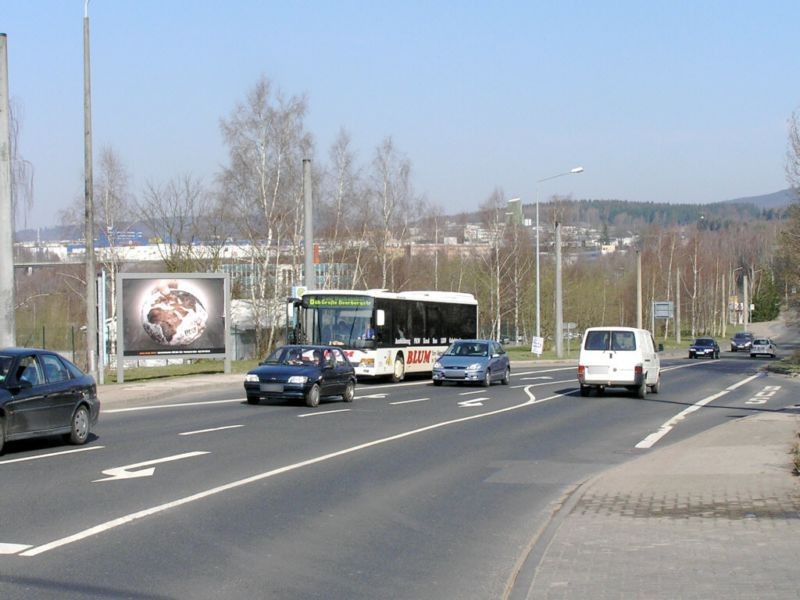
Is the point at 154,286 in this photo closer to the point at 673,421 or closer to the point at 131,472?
the point at 673,421

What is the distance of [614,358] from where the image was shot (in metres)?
28.5

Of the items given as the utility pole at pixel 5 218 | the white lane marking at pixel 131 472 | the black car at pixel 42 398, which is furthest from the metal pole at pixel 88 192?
the white lane marking at pixel 131 472

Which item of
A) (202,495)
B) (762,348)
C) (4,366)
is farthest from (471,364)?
(762,348)

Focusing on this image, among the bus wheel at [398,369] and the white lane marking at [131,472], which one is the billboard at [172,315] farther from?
the white lane marking at [131,472]

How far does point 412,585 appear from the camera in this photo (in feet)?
25.3

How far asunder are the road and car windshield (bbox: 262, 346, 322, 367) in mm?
1591

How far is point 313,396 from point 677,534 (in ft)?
51.5

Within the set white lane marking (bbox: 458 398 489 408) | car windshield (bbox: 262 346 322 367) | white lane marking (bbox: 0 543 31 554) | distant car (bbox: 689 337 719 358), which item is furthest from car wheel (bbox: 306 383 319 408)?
distant car (bbox: 689 337 719 358)

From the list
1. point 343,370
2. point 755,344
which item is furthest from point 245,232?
point 755,344

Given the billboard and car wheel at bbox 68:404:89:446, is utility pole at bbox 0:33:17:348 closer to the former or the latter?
car wheel at bbox 68:404:89:446

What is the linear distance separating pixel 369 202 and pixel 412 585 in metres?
58.0

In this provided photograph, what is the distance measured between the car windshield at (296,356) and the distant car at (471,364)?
345 inches

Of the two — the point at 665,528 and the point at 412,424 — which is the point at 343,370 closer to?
the point at 412,424

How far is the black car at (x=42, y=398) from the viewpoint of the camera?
47.0ft
